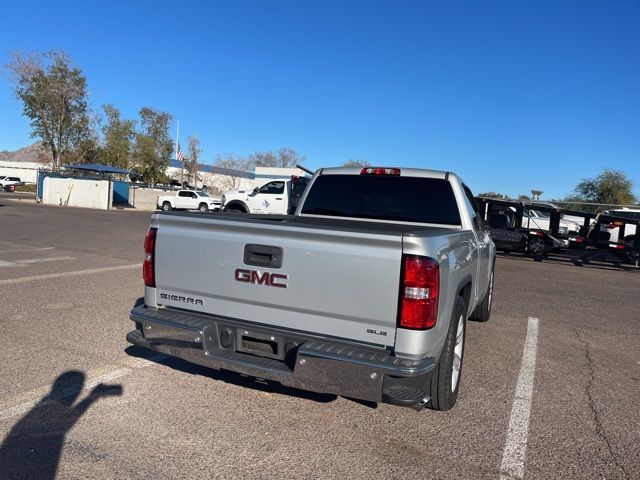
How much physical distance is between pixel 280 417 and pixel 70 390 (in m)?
1.68

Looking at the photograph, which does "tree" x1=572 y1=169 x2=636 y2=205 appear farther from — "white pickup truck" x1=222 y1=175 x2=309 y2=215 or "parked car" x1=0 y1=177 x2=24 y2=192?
"parked car" x1=0 y1=177 x2=24 y2=192

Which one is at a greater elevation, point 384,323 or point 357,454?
point 384,323

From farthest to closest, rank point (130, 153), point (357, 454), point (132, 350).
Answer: point (130, 153) → point (132, 350) → point (357, 454)

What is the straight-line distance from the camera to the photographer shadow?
2.90 metres

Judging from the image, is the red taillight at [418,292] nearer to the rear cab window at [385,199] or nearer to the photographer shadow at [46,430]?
the rear cab window at [385,199]

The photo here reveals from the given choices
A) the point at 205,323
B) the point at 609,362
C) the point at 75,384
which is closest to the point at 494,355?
the point at 609,362

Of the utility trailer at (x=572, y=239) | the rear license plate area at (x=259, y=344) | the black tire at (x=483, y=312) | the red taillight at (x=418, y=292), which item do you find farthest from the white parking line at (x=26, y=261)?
the utility trailer at (x=572, y=239)

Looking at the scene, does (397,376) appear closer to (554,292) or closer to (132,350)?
(132,350)

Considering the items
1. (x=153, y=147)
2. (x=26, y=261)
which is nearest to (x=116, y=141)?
(x=153, y=147)

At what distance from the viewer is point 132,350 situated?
5008 millimetres

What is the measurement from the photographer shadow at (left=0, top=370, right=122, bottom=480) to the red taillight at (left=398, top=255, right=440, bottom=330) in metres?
2.22

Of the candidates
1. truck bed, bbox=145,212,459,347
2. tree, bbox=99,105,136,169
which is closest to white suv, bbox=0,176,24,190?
tree, bbox=99,105,136,169

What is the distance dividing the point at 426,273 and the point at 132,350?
10.8 feet

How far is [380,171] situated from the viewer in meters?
5.32
